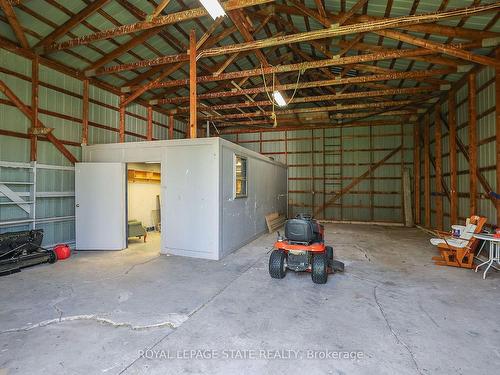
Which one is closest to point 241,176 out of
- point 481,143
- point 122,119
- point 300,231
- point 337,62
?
point 300,231

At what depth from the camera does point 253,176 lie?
8.08 metres

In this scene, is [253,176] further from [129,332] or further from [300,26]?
[129,332]

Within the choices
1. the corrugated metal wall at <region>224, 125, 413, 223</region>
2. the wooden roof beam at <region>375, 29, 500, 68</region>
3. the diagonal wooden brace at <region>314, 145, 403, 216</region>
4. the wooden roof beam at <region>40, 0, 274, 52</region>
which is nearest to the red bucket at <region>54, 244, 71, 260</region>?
the wooden roof beam at <region>40, 0, 274, 52</region>

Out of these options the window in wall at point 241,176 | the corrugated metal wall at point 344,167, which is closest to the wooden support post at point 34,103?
the window in wall at point 241,176

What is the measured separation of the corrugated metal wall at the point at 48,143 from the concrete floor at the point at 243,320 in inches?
69.6

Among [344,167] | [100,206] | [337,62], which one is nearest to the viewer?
[100,206]

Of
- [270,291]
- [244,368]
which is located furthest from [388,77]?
[244,368]

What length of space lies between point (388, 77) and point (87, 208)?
27.6ft

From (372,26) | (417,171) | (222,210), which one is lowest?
(222,210)

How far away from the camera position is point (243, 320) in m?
3.11

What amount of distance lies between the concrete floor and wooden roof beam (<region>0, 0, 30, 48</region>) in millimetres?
4691

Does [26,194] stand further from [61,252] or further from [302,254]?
[302,254]

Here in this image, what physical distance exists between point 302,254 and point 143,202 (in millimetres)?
6709

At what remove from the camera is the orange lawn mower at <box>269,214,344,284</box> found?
4.23 m
